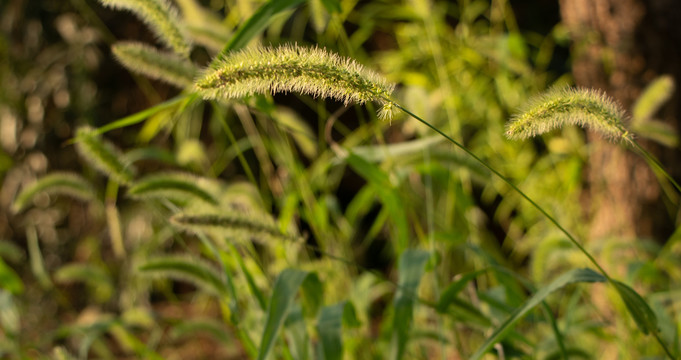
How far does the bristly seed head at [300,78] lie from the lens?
1.89ft

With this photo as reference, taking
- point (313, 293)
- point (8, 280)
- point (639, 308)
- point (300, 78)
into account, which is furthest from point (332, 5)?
point (8, 280)

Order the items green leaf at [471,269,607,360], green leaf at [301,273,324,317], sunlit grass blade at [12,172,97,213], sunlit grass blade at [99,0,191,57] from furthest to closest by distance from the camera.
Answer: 1. sunlit grass blade at [12,172,97,213]
2. green leaf at [301,273,324,317]
3. sunlit grass blade at [99,0,191,57]
4. green leaf at [471,269,607,360]

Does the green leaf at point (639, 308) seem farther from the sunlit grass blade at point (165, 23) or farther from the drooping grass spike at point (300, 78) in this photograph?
the sunlit grass blade at point (165, 23)

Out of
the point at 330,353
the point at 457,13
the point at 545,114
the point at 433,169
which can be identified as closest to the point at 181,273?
the point at 330,353

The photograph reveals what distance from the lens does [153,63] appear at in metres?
0.92

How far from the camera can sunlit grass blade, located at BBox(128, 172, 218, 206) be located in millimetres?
900

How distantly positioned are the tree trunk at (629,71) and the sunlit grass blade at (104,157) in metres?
1.29

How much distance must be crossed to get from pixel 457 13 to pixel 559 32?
1189 millimetres

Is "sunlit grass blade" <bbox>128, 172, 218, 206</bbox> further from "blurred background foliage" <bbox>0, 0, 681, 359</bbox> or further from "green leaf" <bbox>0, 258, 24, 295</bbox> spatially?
"green leaf" <bbox>0, 258, 24, 295</bbox>

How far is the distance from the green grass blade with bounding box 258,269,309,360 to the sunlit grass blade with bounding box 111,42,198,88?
36 cm

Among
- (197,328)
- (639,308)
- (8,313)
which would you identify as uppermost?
(639,308)

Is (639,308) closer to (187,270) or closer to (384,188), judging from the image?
(384,188)

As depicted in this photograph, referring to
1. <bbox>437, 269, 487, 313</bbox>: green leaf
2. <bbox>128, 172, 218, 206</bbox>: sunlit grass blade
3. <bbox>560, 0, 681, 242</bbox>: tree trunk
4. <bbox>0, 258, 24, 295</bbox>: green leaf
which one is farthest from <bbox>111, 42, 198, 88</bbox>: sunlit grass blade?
<bbox>560, 0, 681, 242</bbox>: tree trunk

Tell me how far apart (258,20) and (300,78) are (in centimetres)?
30
